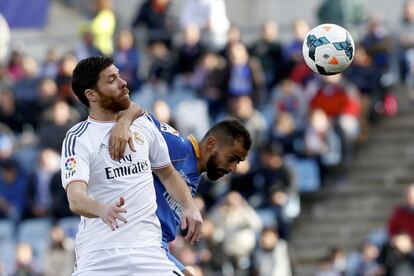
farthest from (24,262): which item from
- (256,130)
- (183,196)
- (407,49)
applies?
(183,196)

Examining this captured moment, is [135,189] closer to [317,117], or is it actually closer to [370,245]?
[370,245]

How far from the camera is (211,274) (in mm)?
19297

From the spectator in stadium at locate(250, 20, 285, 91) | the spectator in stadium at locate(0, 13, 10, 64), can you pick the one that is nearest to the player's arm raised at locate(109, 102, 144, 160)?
the spectator in stadium at locate(250, 20, 285, 91)

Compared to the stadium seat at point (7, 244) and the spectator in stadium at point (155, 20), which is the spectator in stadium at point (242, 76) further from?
the stadium seat at point (7, 244)

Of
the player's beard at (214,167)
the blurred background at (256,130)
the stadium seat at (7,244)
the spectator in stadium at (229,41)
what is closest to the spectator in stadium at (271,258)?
the blurred background at (256,130)

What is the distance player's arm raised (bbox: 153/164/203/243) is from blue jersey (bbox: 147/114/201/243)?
11 cm

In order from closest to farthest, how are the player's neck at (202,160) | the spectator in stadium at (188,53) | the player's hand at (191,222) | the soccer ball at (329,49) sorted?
the player's hand at (191,222) < the player's neck at (202,160) < the soccer ball at (329,49) < the spectator in stadium at (188,53)

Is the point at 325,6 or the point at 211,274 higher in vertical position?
the point at 325,6

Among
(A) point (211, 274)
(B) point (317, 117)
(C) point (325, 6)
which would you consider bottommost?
(A) point (211, 274)

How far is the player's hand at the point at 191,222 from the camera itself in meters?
9.62

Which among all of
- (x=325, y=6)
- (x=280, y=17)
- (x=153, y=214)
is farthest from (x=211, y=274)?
(x=153, y=214)

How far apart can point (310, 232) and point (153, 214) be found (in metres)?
11.5

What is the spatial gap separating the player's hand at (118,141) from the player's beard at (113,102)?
159 mm

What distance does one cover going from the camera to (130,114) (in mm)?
9742
